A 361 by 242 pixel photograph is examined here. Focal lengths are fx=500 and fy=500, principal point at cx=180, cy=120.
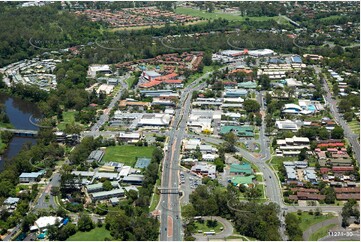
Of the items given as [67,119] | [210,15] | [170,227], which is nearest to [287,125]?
[170,227]

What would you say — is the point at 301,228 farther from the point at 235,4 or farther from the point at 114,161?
the point at 235,4

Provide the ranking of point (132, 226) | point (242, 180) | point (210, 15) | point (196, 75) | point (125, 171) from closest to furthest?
point (132, 226), point (242, 180), point (125, 171), point (196, 75), point (210, 15)

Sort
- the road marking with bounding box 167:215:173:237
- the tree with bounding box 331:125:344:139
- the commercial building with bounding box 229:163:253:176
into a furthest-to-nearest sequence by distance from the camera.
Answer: the tree with bounding box 331:125:344:139, the commercial building with bounding box 229:163:253:176, the road marking with bounding box 167:215:173:237

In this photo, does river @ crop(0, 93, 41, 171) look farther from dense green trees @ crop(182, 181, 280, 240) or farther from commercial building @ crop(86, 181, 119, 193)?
dense green trees @ crop(182, 181, 280, 240)

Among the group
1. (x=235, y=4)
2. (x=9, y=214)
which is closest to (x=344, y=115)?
(x=9, y=214)

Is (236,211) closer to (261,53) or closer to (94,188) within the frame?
(94,188)

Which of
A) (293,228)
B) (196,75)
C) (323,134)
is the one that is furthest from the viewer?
(196,75)

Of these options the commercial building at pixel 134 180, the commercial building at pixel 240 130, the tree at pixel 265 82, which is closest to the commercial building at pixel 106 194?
the commercial building at pixel 134 180

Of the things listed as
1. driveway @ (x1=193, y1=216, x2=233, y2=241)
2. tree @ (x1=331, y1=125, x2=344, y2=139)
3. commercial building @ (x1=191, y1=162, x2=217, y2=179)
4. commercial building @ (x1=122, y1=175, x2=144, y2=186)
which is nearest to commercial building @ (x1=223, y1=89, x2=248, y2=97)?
tree @ (x1=331, y1=125, x2=344, y2=139)
